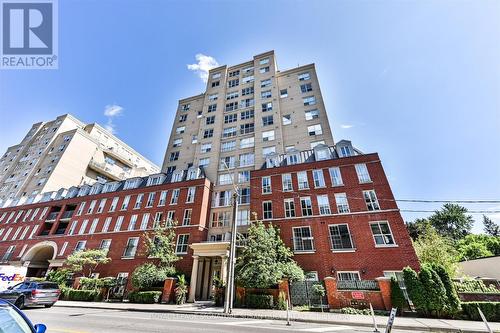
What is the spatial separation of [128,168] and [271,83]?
142 feet

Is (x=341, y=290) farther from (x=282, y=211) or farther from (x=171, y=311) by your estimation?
(x=171, y=311)

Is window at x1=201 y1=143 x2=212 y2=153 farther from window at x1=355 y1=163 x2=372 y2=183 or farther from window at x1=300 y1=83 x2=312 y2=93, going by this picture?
window at x1=355 y1=163 x2=372 y2=183

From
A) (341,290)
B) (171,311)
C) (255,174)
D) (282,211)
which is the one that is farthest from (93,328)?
(255,174)

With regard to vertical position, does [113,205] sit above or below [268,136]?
below

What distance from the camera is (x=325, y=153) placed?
86.5ft

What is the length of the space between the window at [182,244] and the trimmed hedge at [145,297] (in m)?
5.52

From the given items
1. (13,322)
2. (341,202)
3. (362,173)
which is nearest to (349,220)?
(341,202)

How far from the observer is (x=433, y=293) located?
13.0 meters

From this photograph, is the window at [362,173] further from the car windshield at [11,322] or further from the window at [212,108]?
the window at [212,108]

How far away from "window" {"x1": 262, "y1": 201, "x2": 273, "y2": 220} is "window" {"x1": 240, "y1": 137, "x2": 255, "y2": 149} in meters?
11.4

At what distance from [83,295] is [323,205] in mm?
25455

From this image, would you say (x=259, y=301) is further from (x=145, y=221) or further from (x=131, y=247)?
(x=145, y=221)

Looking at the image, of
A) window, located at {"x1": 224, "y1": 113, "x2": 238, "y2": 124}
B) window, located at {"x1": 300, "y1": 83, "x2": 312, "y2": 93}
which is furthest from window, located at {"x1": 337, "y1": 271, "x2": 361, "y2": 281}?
window, located at {"x1": 224, "y1": 113, "x2": 238, "y2": 124}

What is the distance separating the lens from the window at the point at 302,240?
21.5 metres
